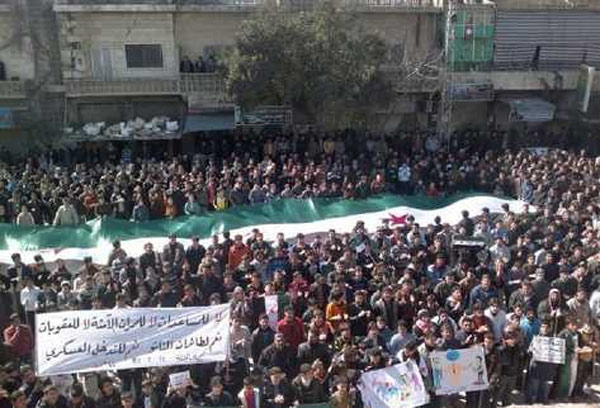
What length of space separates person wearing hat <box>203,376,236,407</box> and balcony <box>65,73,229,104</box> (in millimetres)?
A: 17231

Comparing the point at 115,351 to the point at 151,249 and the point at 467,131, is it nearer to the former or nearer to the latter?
the point at 151,249

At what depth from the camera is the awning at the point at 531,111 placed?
25359mm

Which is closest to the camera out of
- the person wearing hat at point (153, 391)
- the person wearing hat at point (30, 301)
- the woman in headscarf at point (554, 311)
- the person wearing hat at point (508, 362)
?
the person wearing hat at point (153, 391)

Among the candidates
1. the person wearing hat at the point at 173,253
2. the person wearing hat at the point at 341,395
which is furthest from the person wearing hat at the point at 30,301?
the person wearing hat at the point at 341,395

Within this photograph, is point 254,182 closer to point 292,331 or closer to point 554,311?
point 292,331

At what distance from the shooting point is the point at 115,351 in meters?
8.95

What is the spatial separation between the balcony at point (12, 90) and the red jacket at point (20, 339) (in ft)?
58.0

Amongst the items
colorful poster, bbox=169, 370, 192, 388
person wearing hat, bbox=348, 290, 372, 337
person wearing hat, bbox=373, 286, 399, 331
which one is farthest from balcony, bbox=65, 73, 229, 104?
colorful poster, bbox=169, 370, 192, 388

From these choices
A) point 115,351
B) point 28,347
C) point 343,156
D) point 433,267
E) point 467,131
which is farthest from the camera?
point 467,131

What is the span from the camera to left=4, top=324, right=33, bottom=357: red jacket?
31.0 feet

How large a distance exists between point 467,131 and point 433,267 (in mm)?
13476

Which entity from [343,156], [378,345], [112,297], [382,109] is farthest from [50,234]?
[382,109]

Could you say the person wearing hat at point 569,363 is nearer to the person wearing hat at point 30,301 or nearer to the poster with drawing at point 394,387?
the poster with drawing at point 394,387

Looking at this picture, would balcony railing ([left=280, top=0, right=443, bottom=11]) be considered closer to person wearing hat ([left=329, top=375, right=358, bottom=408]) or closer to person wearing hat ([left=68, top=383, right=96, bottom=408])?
person wearing hat ([left=329, top=375, right=358, bottom=408])
